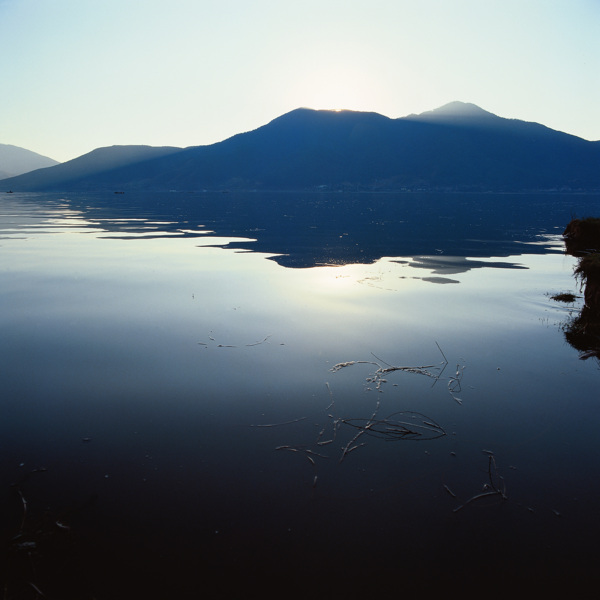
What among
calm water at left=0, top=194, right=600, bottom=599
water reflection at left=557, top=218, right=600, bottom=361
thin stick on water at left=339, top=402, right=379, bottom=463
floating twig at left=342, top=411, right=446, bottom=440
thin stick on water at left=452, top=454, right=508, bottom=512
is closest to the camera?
calm water at left=0, top=194, right=600, bottom=599

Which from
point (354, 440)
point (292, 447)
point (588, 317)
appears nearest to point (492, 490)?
point (354, 440)

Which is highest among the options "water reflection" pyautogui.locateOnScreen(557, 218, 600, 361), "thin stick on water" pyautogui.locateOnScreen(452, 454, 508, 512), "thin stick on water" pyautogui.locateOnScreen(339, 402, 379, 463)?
"water reflection" pyautogui.locateOnScreen(557, 218, 600, 361)

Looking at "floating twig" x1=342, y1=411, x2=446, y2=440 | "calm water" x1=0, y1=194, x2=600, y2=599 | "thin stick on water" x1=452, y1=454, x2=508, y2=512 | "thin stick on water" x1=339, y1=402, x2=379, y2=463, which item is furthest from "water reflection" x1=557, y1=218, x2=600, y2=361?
"thin stick on water" x1=339, y1=402, x2=379, y2=463

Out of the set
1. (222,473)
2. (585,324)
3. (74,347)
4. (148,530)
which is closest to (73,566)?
(148,530)

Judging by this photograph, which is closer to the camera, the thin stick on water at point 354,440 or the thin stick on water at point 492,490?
the thin stick on water at point 492,490

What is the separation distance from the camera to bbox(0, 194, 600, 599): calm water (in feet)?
15.2

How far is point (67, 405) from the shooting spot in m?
7.72

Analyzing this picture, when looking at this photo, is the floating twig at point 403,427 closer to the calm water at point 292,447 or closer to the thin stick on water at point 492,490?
the calm water at point 292,447

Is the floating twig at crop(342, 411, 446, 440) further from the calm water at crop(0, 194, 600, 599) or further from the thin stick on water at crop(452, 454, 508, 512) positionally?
the thin stick on water at crop(452, 454, 508, 512)

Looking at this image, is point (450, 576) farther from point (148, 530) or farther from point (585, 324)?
point (585, 324)

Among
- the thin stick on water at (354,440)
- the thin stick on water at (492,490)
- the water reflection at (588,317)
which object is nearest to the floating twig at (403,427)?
A: the thin stick on water at (354,440)

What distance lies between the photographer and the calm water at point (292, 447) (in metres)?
4.62

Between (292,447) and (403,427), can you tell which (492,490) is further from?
(292,447)

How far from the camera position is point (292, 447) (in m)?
6.57
